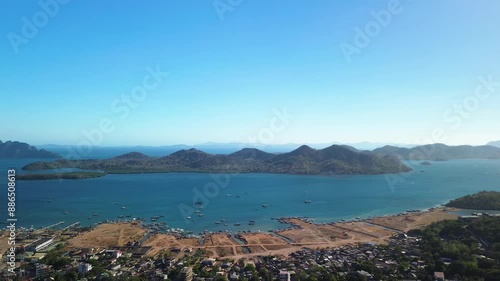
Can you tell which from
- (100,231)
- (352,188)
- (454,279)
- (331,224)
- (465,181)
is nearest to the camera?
(454,279)

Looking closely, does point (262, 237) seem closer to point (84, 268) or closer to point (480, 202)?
point (84, 268)

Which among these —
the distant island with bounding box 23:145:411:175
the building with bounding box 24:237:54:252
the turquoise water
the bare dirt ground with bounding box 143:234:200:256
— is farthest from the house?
the distant island with bounding box 23:145:411:175

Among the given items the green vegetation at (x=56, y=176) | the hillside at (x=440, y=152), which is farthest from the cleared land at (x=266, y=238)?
the hillside at (x=440, y=152)

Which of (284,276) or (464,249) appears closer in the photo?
(284,276)

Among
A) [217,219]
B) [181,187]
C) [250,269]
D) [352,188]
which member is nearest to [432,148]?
[352,188]

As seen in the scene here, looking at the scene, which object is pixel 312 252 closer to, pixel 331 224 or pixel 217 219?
pixel 331 224

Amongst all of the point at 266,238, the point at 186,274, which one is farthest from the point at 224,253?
the point at 186,274

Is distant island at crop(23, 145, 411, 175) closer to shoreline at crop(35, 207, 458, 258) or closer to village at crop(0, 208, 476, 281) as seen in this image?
shoreline at crop(35, 207, 458, 258)
